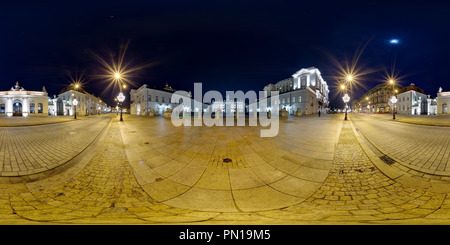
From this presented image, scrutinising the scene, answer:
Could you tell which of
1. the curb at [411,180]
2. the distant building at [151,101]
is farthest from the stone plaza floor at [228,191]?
the distant building at [151,101]

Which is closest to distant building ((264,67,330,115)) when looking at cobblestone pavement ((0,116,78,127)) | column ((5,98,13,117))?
cobblestone pavement ((0,116,78,127))

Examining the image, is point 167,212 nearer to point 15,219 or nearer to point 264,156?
point 15,219

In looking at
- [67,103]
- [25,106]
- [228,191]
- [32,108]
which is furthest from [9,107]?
[228,191]

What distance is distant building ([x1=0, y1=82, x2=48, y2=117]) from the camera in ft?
138

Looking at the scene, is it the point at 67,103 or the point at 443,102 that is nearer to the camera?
the point at 443,102

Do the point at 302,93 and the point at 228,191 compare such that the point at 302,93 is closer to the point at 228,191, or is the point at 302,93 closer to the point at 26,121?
the point at 228,191

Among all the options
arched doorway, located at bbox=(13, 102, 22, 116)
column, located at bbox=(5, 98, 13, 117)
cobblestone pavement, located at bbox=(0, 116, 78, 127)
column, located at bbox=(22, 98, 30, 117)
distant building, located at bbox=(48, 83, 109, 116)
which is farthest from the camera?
distant building, located at bbox=(48, 83, 109, 116)

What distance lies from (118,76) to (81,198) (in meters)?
20.6

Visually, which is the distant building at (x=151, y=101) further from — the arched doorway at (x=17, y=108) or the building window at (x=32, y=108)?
the arched doorway at (x=17, y=108)

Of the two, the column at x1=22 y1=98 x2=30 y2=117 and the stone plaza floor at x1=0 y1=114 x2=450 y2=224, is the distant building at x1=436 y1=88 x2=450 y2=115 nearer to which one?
the stone plaza floor at x1=0 y1=114 x2=450 y2=224

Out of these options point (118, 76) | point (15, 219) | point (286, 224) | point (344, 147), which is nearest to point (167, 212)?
point (286, 224)

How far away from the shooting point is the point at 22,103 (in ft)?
140

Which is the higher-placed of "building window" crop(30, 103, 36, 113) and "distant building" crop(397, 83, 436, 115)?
"distant building" crop(397, 83, 436, 115)

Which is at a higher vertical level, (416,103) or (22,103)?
(416,103)
